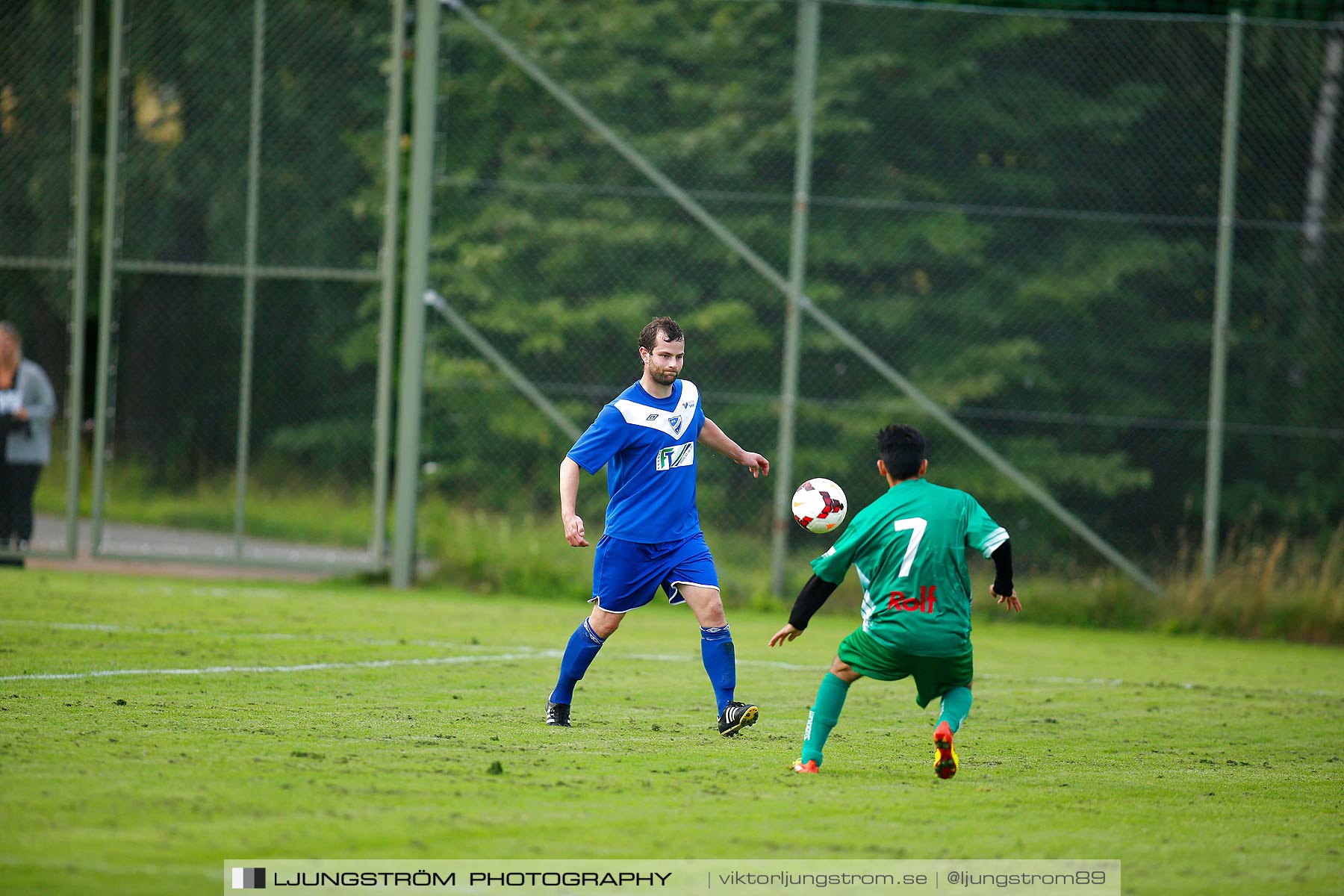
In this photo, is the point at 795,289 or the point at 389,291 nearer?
the point at 795,289

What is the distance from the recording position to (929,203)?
583 inches

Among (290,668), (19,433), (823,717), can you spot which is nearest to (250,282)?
(19,433)

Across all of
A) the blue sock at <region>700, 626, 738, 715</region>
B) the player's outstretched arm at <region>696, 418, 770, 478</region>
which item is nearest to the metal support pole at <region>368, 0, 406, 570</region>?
the player's outstretched arm at <region>696, 418, 770, 478</region>

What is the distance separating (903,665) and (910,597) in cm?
28

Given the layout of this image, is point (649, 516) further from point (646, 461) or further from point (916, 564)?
point (916, 564)

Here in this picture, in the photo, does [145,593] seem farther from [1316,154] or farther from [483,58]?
[1316,154]

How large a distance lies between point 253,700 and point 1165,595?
9303 millimetres

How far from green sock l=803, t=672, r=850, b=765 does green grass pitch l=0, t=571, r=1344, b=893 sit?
137mm

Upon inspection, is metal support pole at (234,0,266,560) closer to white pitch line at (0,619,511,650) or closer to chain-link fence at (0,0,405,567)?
chain-link fence at (0,0,405,567)

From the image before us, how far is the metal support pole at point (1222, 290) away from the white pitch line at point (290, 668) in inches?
274

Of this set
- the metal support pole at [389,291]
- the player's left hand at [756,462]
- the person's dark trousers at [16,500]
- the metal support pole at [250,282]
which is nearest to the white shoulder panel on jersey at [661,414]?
the player's left hand at [756,462]

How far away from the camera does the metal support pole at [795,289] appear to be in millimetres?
14141

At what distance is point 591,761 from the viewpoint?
5.98 metres

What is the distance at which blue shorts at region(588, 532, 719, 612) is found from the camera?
23.4 feet
